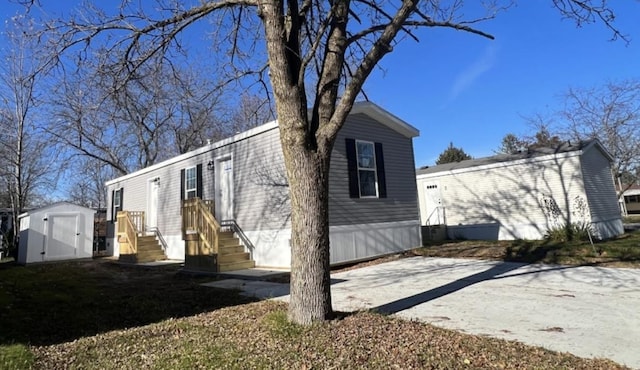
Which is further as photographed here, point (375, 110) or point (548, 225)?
point (548, 225)

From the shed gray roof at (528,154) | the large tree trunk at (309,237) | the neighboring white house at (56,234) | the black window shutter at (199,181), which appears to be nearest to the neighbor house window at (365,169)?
the black window shutter at (199,181)

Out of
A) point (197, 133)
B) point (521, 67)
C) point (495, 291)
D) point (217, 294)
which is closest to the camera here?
point (495, 291)

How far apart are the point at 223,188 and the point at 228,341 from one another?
8.21 metres

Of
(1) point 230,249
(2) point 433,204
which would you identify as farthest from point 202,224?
(2) point 433,204

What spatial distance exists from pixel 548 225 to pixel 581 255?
14.8ft

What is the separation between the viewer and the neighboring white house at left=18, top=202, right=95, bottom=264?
48.7 ft

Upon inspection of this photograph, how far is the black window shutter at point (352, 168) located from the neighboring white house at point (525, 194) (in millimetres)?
7816

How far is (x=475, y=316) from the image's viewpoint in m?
4.68

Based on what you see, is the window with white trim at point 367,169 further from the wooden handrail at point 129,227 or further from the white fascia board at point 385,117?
the wooden handrail at point 129,227

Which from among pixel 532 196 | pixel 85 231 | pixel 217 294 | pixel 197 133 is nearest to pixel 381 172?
pixel 217 294

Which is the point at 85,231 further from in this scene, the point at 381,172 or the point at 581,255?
the point at 581,255

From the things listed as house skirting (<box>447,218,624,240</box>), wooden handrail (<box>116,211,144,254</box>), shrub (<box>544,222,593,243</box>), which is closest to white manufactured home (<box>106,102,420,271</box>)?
wooden handrail (<box>116,211,144,254</box>)

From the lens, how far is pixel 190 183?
12.9 meters

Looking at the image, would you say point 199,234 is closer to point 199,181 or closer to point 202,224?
point 202,224
